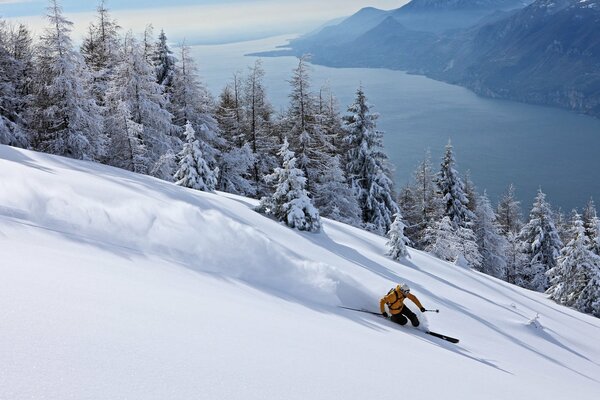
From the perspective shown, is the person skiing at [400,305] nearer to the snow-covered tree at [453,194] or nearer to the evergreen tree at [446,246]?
the evergreen tree at [446,246]

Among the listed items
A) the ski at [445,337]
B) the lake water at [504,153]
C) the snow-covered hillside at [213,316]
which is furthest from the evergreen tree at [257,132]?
the lake water at [504,153]

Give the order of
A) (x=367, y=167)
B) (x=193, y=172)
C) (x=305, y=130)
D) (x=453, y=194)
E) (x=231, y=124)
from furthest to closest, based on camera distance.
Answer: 1. (x=453, y=194)
2. (x=231, y=124)
3. (x=367, y=167)
4. (x=305, y=130)
5. (x=193, y=172)

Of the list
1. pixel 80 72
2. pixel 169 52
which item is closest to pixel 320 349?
pixel 80 72

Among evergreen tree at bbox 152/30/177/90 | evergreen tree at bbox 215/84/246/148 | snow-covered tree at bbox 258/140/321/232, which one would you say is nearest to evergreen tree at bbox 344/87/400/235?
evergreen tree at bbox 215/84/246/148

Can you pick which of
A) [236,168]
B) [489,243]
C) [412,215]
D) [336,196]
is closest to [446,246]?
[336,196]

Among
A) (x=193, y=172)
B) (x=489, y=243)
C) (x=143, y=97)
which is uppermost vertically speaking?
(x=143, y=97)

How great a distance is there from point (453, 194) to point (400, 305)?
31312mm

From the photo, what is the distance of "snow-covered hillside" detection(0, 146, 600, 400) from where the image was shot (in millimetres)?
3492

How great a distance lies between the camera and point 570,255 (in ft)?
93.3

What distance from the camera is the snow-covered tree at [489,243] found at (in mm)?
41656

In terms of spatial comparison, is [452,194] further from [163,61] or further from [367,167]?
[163,61]

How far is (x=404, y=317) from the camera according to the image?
9461 millimetres

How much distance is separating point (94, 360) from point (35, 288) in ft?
5.58

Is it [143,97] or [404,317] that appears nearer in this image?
[404,317]
